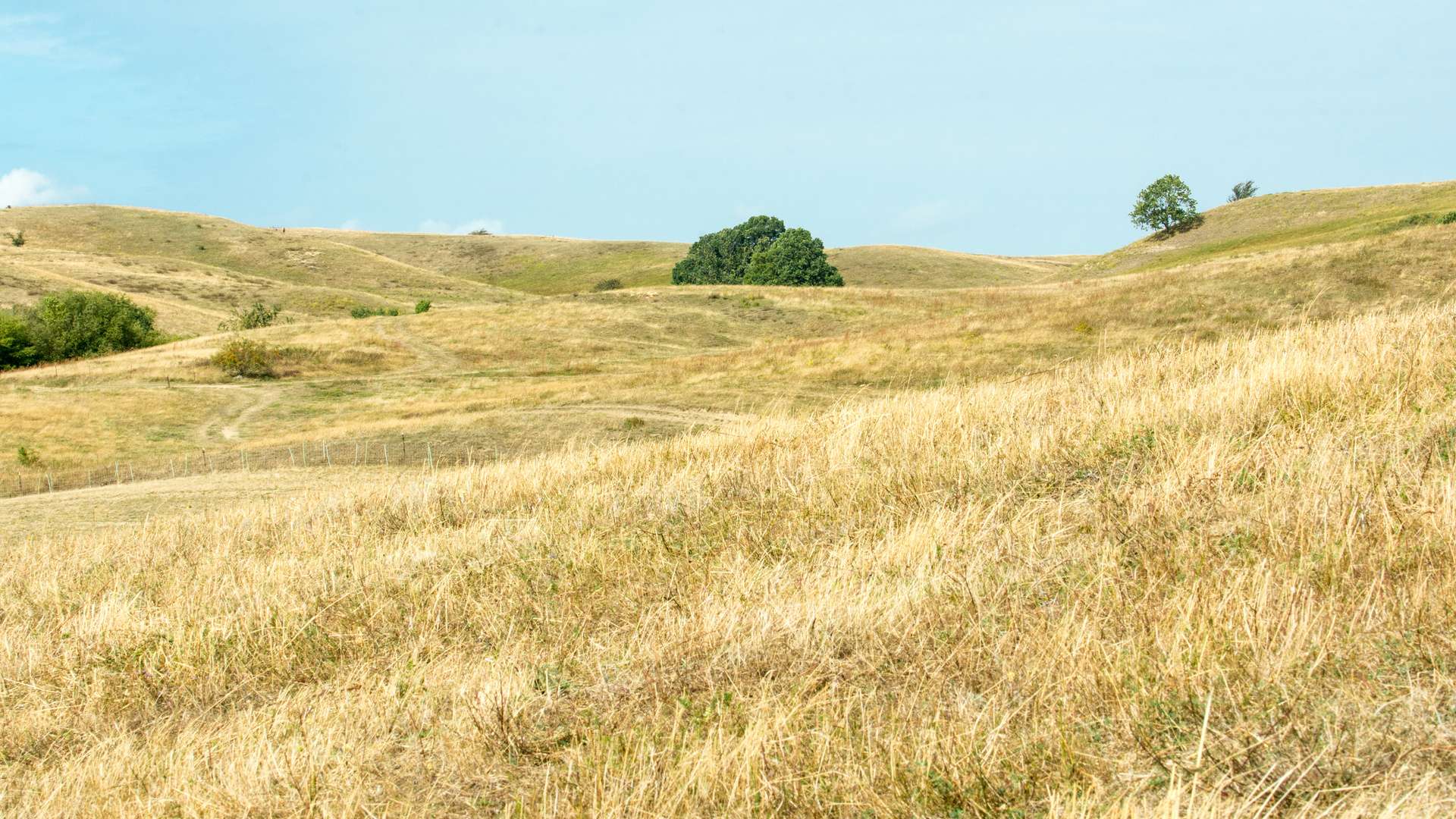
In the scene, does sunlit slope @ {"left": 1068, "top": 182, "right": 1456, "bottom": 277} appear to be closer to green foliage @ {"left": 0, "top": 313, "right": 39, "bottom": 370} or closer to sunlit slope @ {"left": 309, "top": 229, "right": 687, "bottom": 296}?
sunlit slope @ {"left": 309, "top": 229, "right": 687, "bottom": 296}

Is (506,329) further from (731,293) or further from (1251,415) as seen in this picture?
(1251,415)

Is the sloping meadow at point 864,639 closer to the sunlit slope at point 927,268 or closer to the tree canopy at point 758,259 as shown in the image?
the tree canopy at point 758,259

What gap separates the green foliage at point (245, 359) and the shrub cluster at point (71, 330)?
15320mm

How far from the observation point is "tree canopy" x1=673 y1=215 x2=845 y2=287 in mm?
93750

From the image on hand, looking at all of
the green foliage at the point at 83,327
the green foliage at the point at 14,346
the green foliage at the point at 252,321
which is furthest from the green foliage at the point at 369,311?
the green foliage at the point at 14,346

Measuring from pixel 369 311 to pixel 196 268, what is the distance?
2883 cm

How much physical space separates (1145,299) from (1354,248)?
7952 millimetres

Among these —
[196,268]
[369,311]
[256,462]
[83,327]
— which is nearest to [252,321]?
[83,327]

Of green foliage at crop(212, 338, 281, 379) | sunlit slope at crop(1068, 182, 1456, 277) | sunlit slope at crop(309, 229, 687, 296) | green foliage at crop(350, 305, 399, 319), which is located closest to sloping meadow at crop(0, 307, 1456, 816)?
green foliage at crop(212, 338, 281, 379)

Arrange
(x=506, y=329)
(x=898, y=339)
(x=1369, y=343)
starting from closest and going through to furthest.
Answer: (x=1369, y=343), (x=898, y=339), (x=506, y=329)

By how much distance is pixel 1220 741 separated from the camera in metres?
2.70

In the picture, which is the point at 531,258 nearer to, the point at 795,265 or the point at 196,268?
the point at 196,268

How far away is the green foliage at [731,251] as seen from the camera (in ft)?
353

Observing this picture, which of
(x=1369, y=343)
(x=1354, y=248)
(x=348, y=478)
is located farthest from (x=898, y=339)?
(x=1369, y=343)
